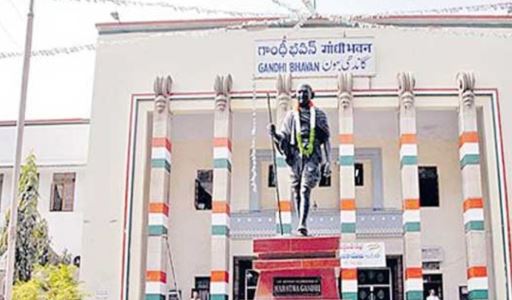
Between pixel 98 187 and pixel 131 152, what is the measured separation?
42.2 inches

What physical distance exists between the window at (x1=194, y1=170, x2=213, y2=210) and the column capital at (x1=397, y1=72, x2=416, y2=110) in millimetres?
6045

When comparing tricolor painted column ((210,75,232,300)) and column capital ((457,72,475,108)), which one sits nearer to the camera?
tricolor painted column ((210,75,232,300))

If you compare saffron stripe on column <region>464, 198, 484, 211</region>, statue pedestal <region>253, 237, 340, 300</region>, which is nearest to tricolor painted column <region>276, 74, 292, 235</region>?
saffron stripe on column <region>464, 198, 484, 211</region>

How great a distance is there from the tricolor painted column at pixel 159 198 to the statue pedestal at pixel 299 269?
8.08 m

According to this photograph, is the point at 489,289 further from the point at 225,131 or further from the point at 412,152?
the point at 225,131

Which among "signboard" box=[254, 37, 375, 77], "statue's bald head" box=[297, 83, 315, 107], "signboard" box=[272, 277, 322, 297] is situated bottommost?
"signboard" box=[272, 277, 322, 297]

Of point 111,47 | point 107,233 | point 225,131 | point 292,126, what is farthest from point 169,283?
point 292,126

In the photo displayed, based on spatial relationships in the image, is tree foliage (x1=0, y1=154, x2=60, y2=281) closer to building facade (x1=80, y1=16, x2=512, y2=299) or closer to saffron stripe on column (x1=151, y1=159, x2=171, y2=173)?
building facade (x1=80, y1=16, x2=512, y2=299)

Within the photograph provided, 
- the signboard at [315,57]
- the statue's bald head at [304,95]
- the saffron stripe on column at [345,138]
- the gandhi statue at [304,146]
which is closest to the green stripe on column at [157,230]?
the signboard at [315,57]

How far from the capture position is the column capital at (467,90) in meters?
17.7

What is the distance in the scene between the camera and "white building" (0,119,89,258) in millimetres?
20938

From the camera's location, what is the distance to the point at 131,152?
1817 cm

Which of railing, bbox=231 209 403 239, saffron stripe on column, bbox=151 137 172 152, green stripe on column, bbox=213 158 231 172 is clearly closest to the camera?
green stripe on column, bbox=213 158 231 172

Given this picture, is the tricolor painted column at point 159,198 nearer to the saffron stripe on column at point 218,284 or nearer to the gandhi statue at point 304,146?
the saffron stripe on column at point 218,284
